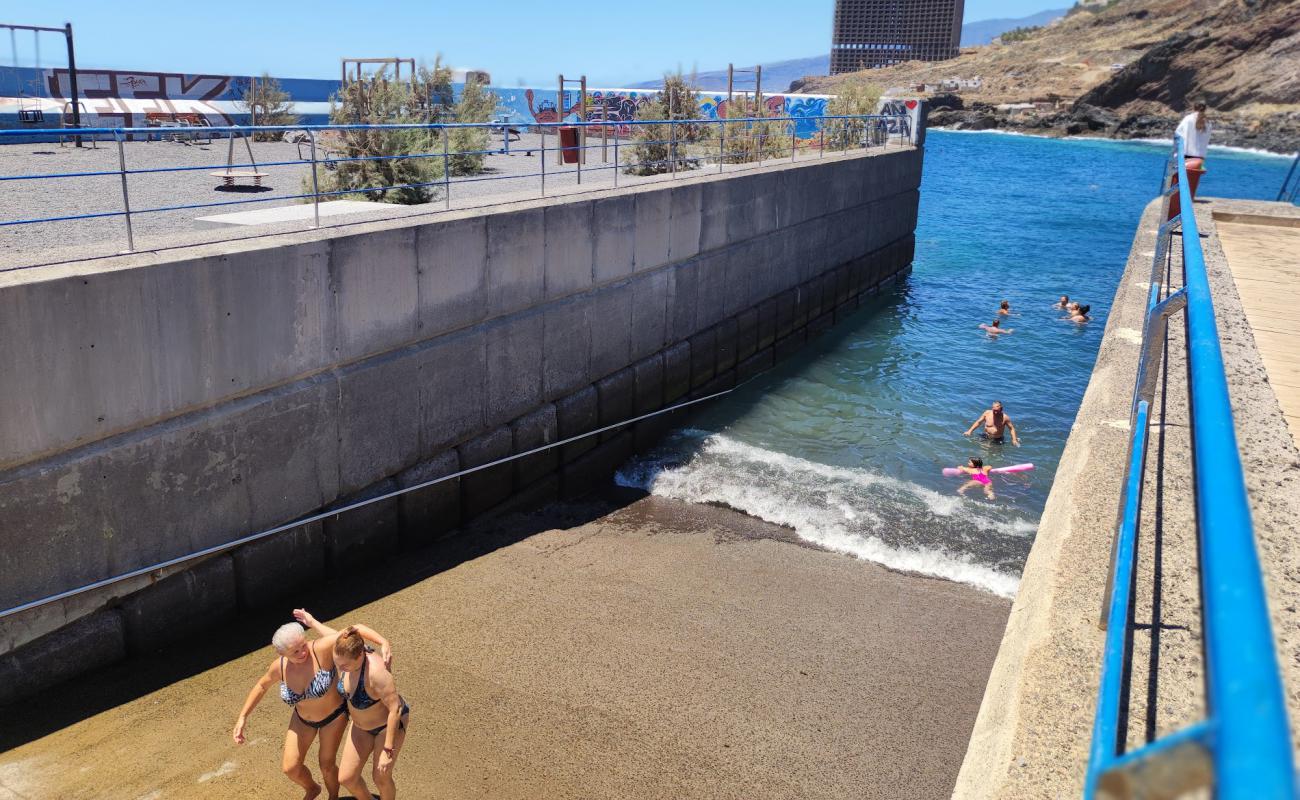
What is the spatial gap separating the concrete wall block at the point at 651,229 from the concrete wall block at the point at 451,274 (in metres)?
3.16

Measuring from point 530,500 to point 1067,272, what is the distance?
2278 centimetres

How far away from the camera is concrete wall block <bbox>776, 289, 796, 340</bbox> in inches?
689

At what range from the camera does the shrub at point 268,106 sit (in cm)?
2242

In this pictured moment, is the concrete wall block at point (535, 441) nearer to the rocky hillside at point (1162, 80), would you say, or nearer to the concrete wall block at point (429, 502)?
the concrete wall block at point (429, 502)

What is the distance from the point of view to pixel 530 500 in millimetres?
10805

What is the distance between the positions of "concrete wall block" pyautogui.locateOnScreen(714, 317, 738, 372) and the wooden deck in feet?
22.3

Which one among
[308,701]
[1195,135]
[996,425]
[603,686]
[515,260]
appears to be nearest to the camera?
[308,701]

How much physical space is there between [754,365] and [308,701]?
11.9m

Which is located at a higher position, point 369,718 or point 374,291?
point 374,291

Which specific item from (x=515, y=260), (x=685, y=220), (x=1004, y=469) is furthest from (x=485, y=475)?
(x=1004, y=469)

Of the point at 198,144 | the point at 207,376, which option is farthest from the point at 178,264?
the point at 198,144

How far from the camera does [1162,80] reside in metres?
100

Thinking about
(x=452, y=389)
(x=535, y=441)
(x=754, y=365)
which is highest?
(x=452, y=389)

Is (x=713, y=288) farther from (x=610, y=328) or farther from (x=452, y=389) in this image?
(x=452, y=389)
